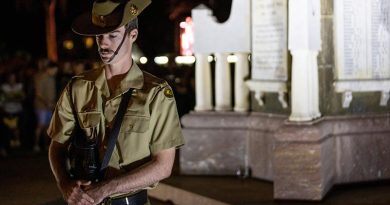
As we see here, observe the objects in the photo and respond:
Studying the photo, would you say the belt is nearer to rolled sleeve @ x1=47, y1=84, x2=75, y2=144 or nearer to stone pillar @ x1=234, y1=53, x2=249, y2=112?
rolled sleeve @ x1=47, y1=84, x2=75, y2=144

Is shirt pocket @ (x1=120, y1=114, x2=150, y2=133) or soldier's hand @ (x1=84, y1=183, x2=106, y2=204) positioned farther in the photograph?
shirt pocket @ (x1=120, y1=114, x2=150, y2=133)

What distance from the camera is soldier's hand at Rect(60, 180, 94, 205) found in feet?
10.6

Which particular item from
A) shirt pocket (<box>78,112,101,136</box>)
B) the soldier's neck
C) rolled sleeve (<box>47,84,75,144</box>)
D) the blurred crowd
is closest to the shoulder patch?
the soldier's neck

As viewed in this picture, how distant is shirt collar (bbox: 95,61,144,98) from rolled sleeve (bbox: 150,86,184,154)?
122mm

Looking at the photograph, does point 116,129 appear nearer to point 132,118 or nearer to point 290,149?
point 132,118

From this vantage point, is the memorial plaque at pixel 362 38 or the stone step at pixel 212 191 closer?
the stone step at pixel 212 191

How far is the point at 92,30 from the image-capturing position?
344 centimetres

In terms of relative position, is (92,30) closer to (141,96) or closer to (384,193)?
(141,96)

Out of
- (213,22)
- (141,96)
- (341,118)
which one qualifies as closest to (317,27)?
(341,118)

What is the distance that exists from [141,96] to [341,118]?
211 inches

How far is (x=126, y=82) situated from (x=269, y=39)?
5325 mm

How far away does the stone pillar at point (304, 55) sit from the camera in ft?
24.9

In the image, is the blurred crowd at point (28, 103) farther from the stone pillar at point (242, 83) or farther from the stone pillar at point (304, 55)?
the stone pillar at point (304, 55)

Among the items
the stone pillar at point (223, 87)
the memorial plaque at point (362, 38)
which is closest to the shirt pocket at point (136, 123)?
the memorial plaque at point (362, 38)
